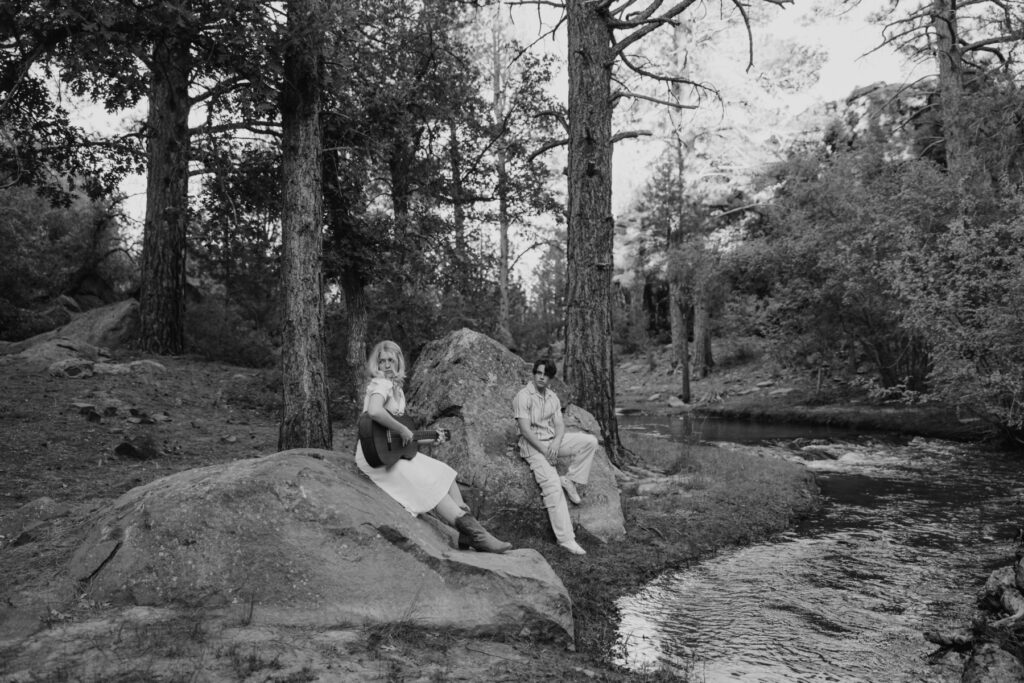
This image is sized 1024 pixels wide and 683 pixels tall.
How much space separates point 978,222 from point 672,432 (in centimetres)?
879

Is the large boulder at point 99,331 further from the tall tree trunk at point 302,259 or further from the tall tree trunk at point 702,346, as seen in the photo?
the tall tree trunk at point 702,346

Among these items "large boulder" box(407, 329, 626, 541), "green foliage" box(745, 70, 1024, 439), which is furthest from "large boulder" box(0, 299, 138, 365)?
"green foliage" box(745, 70, 1024, 439)

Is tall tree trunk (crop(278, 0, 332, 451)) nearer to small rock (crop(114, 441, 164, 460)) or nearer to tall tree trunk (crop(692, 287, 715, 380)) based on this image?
small rock (crop(114, 441, 164, 460))

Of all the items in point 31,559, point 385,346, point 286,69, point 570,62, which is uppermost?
point 570,62

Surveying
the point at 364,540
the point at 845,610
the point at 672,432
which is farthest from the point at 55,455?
the point at 672,432

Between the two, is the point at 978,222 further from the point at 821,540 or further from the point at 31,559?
the point at 31,559

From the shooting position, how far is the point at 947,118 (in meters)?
18.8

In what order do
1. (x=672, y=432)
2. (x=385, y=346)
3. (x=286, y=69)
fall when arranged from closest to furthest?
1. (x=385, y=346)
2. (x=286, y=69)
3. (x=672, y=432)

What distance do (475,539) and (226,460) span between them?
5759 millimetres

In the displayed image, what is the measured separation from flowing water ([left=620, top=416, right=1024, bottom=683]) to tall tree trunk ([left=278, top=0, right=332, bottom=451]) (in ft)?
15.9

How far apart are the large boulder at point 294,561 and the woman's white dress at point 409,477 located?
41cm

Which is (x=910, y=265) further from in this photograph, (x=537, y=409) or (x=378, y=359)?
(x=378, y=359)

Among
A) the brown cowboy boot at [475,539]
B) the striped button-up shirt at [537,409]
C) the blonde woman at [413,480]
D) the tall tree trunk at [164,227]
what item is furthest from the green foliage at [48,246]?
the brown cowboy boot at [475,539]

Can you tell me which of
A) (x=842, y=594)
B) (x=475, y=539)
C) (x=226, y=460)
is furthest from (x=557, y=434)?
(x=226, y=460)
